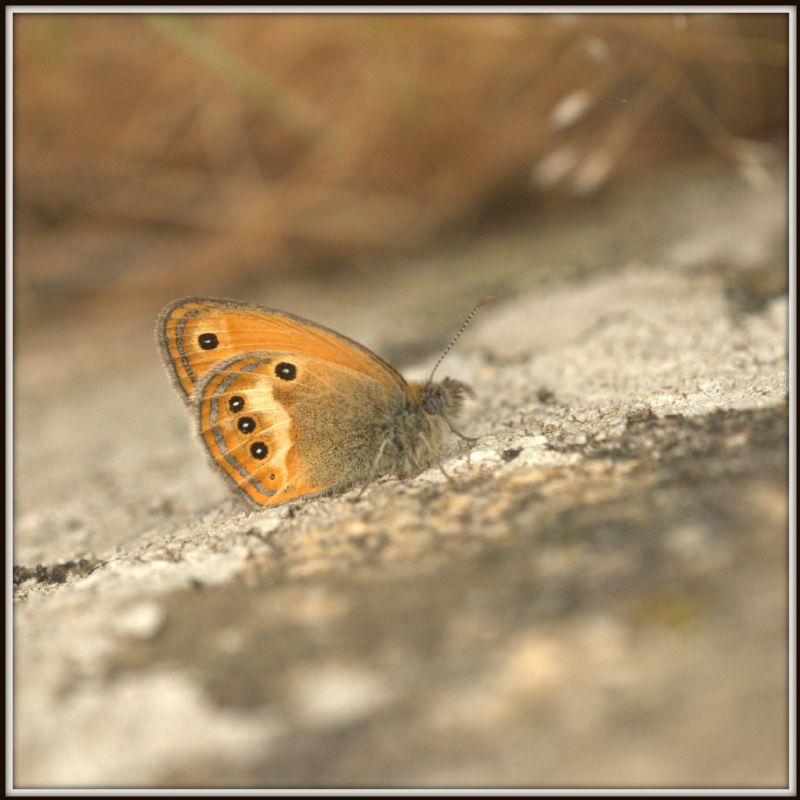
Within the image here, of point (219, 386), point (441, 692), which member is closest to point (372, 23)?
point (219, 386)

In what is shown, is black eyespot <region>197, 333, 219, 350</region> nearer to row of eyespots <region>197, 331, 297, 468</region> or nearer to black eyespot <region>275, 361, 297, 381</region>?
row of eyespots <region>197, 331, 297, 468</region>

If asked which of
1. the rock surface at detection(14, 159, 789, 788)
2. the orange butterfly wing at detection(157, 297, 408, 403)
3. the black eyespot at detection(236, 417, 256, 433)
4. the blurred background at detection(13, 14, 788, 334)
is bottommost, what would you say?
the rock surface at detection(14, 159, 789, 788)

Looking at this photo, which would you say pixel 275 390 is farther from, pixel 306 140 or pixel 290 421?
pixel 306 140

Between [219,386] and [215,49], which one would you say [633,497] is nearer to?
[219,386]

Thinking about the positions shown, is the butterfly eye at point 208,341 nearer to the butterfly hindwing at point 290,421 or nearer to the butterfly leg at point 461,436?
the butterfly hindwing at point 290,421

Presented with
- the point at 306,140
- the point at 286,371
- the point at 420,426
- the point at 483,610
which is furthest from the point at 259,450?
the point at 306,140

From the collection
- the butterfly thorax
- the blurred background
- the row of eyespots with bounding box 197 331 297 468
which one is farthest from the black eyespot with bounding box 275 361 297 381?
the blurred background
